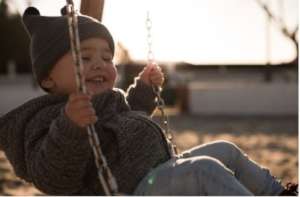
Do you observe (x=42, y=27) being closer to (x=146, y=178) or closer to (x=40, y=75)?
(x=40, y=75)

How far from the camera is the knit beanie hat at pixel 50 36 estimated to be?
2162mm

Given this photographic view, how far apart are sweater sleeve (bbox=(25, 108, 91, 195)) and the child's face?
0.22 m

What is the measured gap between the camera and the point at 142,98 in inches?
100

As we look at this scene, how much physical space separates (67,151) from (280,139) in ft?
25.6

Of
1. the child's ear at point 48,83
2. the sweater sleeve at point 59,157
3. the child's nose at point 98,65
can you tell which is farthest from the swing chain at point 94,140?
the child's ear at point 48,83

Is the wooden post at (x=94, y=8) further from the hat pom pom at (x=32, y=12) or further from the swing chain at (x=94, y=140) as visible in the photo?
the swing chain at (x=94, y=140)

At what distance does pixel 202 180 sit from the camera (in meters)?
1.77

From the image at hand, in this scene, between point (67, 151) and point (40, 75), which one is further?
point (40, 75)

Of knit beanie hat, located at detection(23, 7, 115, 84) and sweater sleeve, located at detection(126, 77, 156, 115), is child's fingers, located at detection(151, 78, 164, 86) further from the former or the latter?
knit beanie hat, located at detection(23, 7, 115, 84)

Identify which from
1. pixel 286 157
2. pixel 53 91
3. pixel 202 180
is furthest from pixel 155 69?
pixel 286 157

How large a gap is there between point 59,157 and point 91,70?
1.18 ft

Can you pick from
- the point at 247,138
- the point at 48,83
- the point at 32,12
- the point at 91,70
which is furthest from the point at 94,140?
the point at 247,138

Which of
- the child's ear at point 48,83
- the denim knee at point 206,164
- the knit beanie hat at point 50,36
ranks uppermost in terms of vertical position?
the knit beanie hat at point 50,36

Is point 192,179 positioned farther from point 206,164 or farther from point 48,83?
point 48,83
